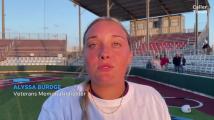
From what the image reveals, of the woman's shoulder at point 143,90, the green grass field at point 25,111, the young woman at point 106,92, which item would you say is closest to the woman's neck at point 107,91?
the young woman at point 106,92

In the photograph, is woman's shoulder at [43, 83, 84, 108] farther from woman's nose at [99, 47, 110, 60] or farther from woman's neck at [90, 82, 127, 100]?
woman's nose at [99, 47, 110, 60]

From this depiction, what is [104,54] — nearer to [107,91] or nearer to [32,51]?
[107,91]

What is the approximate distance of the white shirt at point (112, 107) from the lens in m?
1.57

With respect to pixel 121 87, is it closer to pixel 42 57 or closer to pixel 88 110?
pixel 88 110

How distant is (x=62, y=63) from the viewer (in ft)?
146

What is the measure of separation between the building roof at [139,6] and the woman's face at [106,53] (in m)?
34.5

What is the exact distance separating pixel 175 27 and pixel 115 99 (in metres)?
54.6

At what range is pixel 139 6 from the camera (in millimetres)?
39406

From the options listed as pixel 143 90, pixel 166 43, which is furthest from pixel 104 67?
pixel 166 43

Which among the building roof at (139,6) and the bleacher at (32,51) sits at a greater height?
the building roof at (139,6)

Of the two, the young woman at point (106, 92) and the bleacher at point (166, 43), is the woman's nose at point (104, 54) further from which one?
the bleacher at point (166, 43)

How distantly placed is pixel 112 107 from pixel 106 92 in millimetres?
72

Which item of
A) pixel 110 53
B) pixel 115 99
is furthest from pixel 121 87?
pixel 110 53

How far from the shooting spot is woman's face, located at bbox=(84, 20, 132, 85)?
159cm
